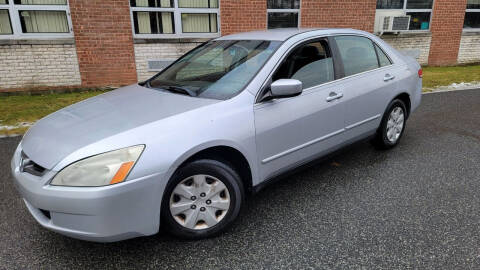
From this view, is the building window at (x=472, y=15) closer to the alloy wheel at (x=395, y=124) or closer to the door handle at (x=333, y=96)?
the alloy wheel at (x=395, y=124)

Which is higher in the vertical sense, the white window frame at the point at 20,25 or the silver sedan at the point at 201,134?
the white window frame at the point at 20,25

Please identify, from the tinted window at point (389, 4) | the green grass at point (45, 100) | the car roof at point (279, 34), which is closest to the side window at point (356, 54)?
the car roof at point (279, 34)

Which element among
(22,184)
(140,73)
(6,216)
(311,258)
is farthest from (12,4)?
(311,258)

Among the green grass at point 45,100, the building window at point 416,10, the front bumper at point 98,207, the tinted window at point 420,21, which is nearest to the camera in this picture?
the front bumper at point 98,207

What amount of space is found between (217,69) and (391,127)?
2394 mm

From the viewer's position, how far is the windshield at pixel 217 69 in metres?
3.00

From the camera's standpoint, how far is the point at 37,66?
7945 millimetres

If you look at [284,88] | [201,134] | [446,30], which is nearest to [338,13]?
[446,30]

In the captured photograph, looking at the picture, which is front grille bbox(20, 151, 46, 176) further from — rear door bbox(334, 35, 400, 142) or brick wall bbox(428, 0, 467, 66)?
brick wall bbox(428, 0, 467, 66)

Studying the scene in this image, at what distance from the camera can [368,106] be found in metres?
3.85

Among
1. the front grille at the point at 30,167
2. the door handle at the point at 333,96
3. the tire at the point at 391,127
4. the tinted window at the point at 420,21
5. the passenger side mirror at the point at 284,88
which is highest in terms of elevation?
the tinted window at the point at 420,21

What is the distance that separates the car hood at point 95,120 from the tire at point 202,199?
47 centimetres

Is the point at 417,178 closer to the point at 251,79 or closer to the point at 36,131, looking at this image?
the point at 251,79

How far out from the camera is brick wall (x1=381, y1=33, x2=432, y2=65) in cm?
1114
